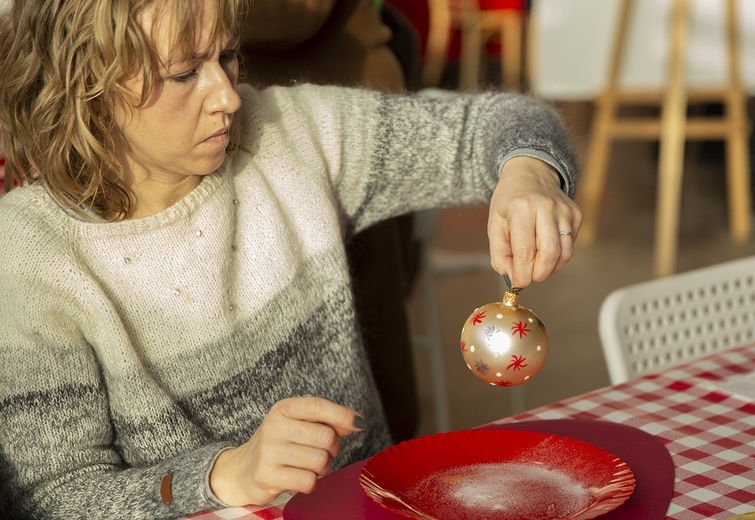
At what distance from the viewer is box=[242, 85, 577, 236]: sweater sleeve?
1.32 metres

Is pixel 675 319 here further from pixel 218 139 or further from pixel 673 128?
pixel 673 128

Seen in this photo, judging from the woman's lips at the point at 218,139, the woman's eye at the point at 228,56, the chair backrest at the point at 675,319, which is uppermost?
the woman's eye at the point at 228,56

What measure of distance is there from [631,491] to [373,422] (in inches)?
21.3

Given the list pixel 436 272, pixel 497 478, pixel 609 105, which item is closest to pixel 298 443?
pixel 497 478

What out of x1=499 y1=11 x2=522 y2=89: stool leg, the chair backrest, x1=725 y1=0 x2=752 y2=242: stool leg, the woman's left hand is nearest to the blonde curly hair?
the woman's left hand

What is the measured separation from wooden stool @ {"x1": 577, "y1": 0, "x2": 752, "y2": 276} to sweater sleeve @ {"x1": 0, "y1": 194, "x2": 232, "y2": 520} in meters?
2.69

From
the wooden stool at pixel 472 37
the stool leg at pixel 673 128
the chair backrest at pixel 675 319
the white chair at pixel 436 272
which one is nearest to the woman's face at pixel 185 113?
A: the chair backrest at pixel 675 319

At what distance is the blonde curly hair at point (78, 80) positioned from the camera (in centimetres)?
102

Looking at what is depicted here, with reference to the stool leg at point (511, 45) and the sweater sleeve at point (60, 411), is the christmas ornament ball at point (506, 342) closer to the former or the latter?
the sweater sleeve at point (60, 411)

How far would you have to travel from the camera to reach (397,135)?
4.41 ft

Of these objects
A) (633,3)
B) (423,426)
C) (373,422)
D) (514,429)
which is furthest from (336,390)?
(633,3)

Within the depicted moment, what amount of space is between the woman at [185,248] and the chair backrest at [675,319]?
275 millimetres

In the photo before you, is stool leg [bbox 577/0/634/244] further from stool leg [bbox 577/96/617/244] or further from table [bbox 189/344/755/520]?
table [bbox 189/344/755/520]

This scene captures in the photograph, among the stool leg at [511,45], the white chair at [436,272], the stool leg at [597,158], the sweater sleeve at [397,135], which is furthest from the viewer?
the stool leg at [511,45]
